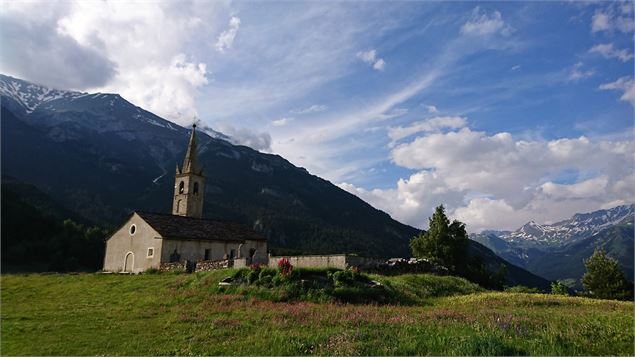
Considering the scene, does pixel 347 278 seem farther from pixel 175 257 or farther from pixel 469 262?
pixel 469 262

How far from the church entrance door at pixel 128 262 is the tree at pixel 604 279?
57968mm

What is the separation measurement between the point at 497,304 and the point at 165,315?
17.1 m

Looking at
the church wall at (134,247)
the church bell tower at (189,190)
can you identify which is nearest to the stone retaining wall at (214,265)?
the church wall at (134,247)

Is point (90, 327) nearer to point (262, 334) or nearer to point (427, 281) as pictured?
point (262, 334)

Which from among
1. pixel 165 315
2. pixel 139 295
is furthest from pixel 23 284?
pixel 165 315

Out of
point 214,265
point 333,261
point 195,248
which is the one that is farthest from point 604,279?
point 195,248

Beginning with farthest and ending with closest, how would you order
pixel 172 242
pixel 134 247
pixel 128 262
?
pixel 128 262
pixel 134 247
pixel 172 242

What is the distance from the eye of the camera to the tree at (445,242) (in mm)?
62191

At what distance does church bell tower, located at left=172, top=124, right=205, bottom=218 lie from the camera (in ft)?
227

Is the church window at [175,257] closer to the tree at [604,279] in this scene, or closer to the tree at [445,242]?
the tree at [445,242]

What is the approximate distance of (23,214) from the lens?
224 feet

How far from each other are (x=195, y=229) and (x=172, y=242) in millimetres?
5131

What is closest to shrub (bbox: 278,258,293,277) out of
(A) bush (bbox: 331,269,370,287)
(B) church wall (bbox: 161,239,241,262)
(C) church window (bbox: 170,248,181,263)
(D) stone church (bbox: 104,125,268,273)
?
(A) bush (bbox: 331,269,370,287)

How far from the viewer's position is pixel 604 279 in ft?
203
